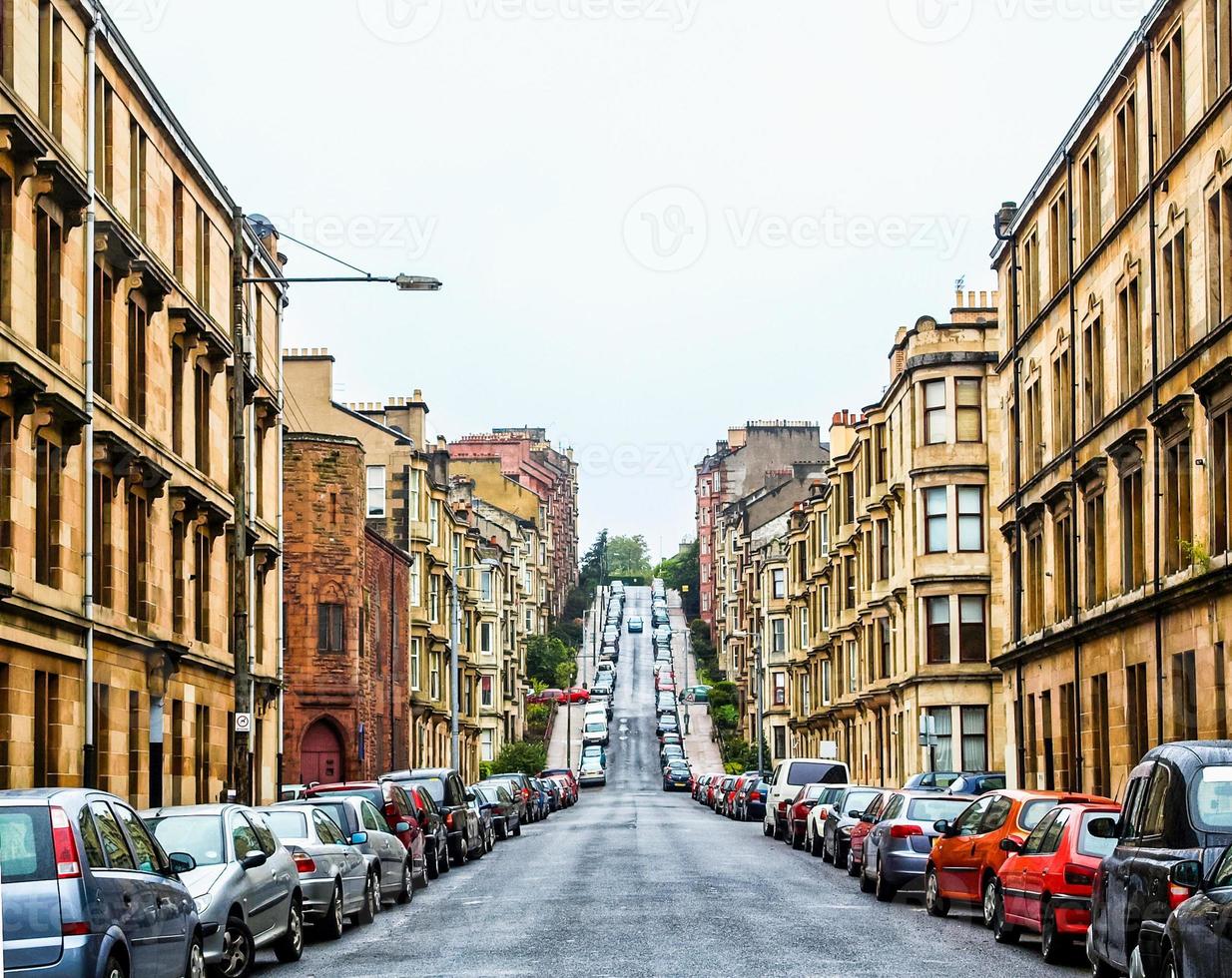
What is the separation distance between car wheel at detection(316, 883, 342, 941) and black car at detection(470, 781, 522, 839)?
22974mm

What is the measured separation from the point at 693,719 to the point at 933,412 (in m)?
75.2

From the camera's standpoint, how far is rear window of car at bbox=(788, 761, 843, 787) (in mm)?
49562

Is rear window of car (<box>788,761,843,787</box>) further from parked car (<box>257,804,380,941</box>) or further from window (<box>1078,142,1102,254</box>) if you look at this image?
parked car (<box>257,804,380,941</box>)

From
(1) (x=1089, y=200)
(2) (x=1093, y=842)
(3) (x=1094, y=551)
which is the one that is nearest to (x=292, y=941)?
(2) (x=1093, y=842)

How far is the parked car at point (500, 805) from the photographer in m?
46.9

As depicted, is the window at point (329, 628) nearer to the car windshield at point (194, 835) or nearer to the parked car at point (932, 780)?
the parked car at point (932, 780)

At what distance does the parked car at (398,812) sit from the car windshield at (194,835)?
10.6 meters

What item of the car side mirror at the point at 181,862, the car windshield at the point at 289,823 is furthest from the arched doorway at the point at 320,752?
the car side mirror at the point at 181,862

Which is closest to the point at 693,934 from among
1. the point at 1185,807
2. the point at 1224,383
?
the point at 1185,807

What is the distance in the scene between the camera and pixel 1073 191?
1610 inches

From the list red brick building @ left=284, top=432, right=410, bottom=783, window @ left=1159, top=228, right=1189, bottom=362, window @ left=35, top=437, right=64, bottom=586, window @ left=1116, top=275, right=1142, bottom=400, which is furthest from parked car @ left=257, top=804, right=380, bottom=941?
red brick building @ left=284, top=432, right=410, bottom=783

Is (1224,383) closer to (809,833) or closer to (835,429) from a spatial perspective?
(809,833)

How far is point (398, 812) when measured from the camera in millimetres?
30266

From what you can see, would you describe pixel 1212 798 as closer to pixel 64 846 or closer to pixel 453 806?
pixel 64 846
